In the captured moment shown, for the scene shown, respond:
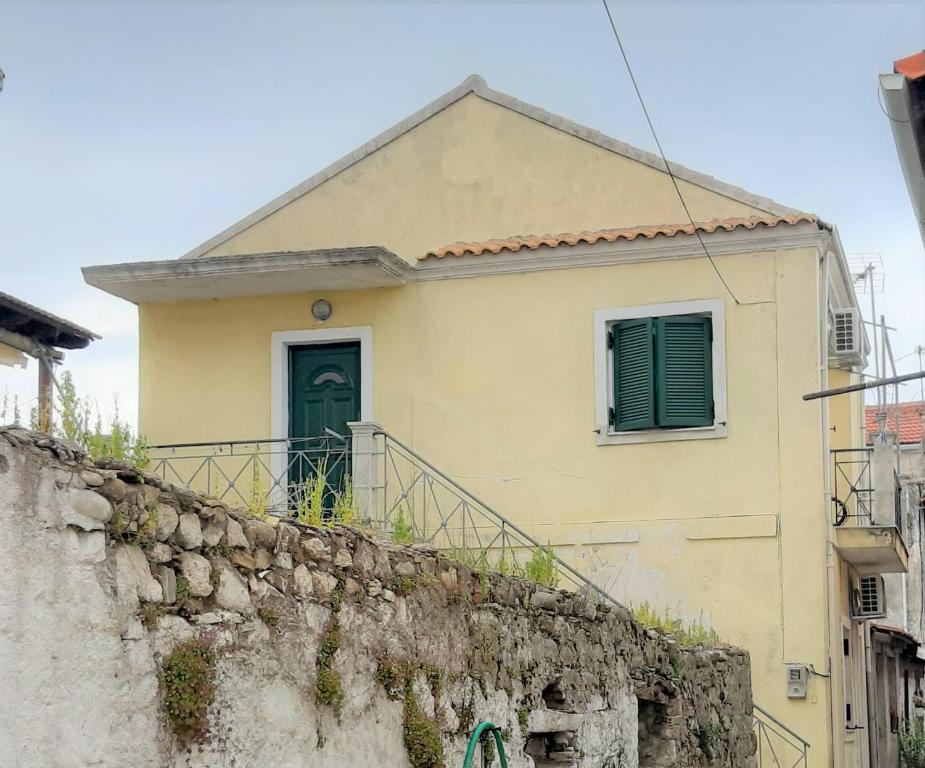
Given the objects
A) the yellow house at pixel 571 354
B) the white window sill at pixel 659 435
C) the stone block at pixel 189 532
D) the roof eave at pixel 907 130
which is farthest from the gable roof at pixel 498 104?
the stone block at pixel 189 532

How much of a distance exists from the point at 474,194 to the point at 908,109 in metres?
8.82

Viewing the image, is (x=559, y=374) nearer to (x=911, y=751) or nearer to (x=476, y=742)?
(x=476, y=742)

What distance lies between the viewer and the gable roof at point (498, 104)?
16.2 m

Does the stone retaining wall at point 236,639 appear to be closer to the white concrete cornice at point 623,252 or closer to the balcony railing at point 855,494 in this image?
the white concrete cornice at point 623,252

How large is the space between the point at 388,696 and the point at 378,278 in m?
9.24

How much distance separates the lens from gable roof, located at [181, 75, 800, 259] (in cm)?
1625

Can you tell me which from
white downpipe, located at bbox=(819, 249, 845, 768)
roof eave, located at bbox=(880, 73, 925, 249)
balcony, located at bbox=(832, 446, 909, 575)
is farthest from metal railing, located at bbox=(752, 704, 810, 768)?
roof eave, located at bbox=(880, 73, 925, 249)

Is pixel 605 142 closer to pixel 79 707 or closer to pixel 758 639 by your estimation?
pixel 758 639

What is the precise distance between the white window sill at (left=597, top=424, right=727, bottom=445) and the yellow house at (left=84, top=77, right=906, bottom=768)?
2 centimetres

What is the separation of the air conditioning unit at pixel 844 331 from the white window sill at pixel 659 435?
2.21 metres

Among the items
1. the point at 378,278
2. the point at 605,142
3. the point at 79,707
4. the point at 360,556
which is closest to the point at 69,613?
the point at 79,707

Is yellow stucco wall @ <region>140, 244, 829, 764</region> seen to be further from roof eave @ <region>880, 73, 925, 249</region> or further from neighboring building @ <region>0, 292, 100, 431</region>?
roof eave @ <region>880, 73, 925, 249</region>

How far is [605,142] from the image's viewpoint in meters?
16.8

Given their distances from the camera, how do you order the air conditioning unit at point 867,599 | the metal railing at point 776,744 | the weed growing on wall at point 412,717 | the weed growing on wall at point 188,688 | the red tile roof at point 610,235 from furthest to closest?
the air conditioning unit at point 867,599, the red tile roof at point 610,235, the metal railing at point 776,744, the weed growing on wall at point 412,717, the weed growing on wall at point 188,688
